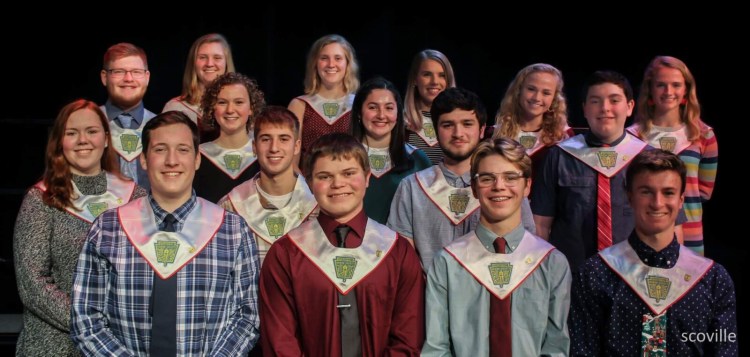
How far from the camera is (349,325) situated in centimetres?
316

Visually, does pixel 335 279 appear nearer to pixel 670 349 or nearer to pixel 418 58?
pixel 670 349

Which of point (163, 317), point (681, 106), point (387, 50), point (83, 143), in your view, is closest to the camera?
point (163, 317)

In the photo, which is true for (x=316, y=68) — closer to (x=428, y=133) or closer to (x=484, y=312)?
(x=428, y=133)

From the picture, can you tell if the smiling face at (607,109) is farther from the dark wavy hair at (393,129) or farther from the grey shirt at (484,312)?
the grey shirt at (484,312)

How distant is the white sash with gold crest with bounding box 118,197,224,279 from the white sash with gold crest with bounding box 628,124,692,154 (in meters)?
2.38

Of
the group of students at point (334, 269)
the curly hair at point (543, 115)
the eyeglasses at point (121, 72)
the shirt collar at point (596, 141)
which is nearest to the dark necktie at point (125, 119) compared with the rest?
the eyeglasses at point (121, 72)

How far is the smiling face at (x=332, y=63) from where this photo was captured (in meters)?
4.93

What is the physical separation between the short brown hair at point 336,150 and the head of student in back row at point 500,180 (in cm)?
42

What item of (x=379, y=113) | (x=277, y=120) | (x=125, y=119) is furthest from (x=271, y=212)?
(x=125, y=119)

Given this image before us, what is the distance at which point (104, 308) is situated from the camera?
10.2 ft

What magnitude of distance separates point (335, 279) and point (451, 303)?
41cm

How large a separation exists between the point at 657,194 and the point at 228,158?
201 cm

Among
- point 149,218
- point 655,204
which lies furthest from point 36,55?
point 655,204

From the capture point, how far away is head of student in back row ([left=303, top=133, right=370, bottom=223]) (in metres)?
3.23
